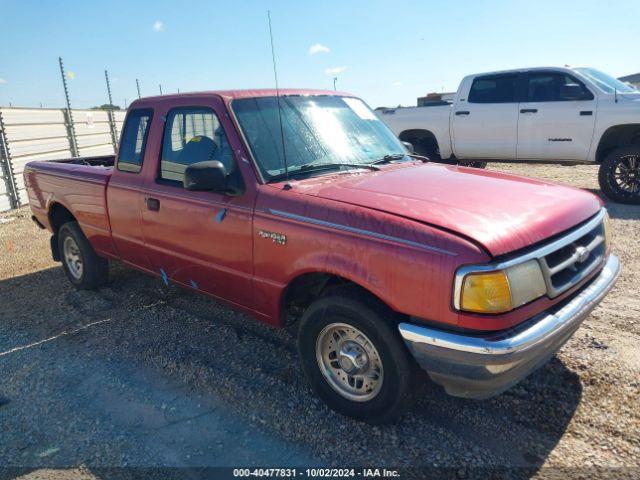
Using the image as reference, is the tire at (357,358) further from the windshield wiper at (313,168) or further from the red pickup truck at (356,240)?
the windshield wiper at (313,168)

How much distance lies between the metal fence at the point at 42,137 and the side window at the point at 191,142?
8.53 meters

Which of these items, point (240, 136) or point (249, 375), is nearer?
point (240, 136)

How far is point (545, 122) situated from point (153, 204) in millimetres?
7048

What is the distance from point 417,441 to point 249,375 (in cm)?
128

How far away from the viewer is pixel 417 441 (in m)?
2.73

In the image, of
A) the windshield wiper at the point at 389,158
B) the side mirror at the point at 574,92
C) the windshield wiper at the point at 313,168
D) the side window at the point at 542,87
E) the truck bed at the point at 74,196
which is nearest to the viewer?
the windshield wiper at the point at 313,168

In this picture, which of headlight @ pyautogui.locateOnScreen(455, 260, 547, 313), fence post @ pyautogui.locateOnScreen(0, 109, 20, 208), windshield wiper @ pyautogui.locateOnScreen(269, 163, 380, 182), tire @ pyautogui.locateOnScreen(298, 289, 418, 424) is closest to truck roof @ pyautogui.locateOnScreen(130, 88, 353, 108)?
windshield wiper @ pyautogui.locateOnScreen(269, 163, 380, 182)

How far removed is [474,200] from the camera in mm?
2721

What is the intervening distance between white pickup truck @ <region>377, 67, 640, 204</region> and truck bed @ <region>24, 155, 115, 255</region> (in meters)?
6.59

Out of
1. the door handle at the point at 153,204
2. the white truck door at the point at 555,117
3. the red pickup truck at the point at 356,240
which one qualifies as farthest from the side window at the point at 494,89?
the door handle at the point at 153,204

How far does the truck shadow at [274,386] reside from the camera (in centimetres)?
266

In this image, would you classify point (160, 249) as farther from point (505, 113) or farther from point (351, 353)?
point (505, 113)

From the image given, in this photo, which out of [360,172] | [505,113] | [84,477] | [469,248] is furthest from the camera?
[505,113]

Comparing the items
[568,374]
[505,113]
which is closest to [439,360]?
[568,374]
